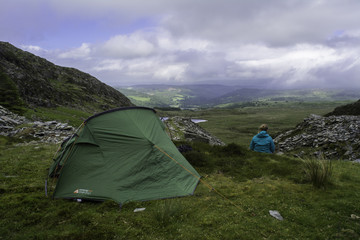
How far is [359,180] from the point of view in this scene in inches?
399

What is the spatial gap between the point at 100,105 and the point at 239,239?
102 m

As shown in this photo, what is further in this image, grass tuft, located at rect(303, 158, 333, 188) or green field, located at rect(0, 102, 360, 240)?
grass tuft, located at rect(303, 158, 333, 188)

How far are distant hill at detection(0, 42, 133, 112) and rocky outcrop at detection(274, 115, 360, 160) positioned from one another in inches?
1987

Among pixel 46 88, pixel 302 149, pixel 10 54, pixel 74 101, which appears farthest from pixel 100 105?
pixel 302 149

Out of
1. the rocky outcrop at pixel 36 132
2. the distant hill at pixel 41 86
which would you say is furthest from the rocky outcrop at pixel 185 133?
the distant hill at pixel 41 86

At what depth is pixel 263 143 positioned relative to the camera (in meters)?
14.5

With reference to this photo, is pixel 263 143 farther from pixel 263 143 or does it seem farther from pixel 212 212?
pixel 212 212

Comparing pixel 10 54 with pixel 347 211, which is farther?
pixel 10 54

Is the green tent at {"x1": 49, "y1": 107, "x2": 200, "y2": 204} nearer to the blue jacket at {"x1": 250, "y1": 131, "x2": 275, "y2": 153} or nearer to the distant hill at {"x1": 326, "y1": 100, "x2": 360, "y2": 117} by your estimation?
the blue jacket at {"x1": 250, "y1": 131, "x2": 275, "y2": 153}

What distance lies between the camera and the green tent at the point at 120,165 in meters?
8.69

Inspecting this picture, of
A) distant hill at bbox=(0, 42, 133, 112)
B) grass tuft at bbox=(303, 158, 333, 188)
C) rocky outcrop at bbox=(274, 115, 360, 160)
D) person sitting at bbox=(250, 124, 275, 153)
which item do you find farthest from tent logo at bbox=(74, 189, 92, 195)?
distant hill at bbox=(0, 42, 133, 112)

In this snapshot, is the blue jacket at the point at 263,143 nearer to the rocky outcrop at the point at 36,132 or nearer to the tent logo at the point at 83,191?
the tent logo at the point at 83,191

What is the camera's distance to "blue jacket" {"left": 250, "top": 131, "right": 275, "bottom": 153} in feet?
46.9

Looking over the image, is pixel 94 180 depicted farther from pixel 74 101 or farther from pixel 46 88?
pixel 74 101
